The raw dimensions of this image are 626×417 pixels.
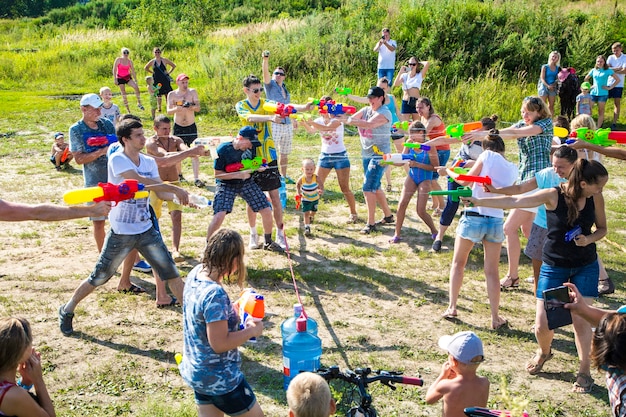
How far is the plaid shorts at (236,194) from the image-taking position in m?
7.27

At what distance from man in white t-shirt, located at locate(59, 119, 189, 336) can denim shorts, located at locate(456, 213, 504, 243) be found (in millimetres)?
2585

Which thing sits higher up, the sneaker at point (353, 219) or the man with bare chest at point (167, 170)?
the man with bare chest at point (167, 170)

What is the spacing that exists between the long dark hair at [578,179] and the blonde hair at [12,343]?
382 centimetres

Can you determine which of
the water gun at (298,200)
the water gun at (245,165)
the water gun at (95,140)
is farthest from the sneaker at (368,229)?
the water gun at (95,140)

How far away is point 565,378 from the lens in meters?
5.25

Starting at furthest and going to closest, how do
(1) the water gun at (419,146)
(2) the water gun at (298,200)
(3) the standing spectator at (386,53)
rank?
(3) the standing spectator at (386,53)
(2) the water gun at (298,200)
(1) the water gun at (419,146)

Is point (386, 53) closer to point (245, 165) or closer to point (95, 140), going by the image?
point (245, 165)

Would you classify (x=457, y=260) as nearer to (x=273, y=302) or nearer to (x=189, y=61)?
(x=273, y=302)

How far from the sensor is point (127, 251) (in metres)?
5.76

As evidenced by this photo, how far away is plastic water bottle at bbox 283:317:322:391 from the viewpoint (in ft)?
15.8

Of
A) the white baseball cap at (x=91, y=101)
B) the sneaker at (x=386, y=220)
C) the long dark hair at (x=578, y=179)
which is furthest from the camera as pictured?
the sneaker at (x=386, y=220)

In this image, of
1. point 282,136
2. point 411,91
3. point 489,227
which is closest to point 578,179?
point 489,227

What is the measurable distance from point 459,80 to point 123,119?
13.2 metres

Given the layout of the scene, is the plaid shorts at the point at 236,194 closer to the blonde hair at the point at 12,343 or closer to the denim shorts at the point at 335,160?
the denim shorts at the point at 335,160
